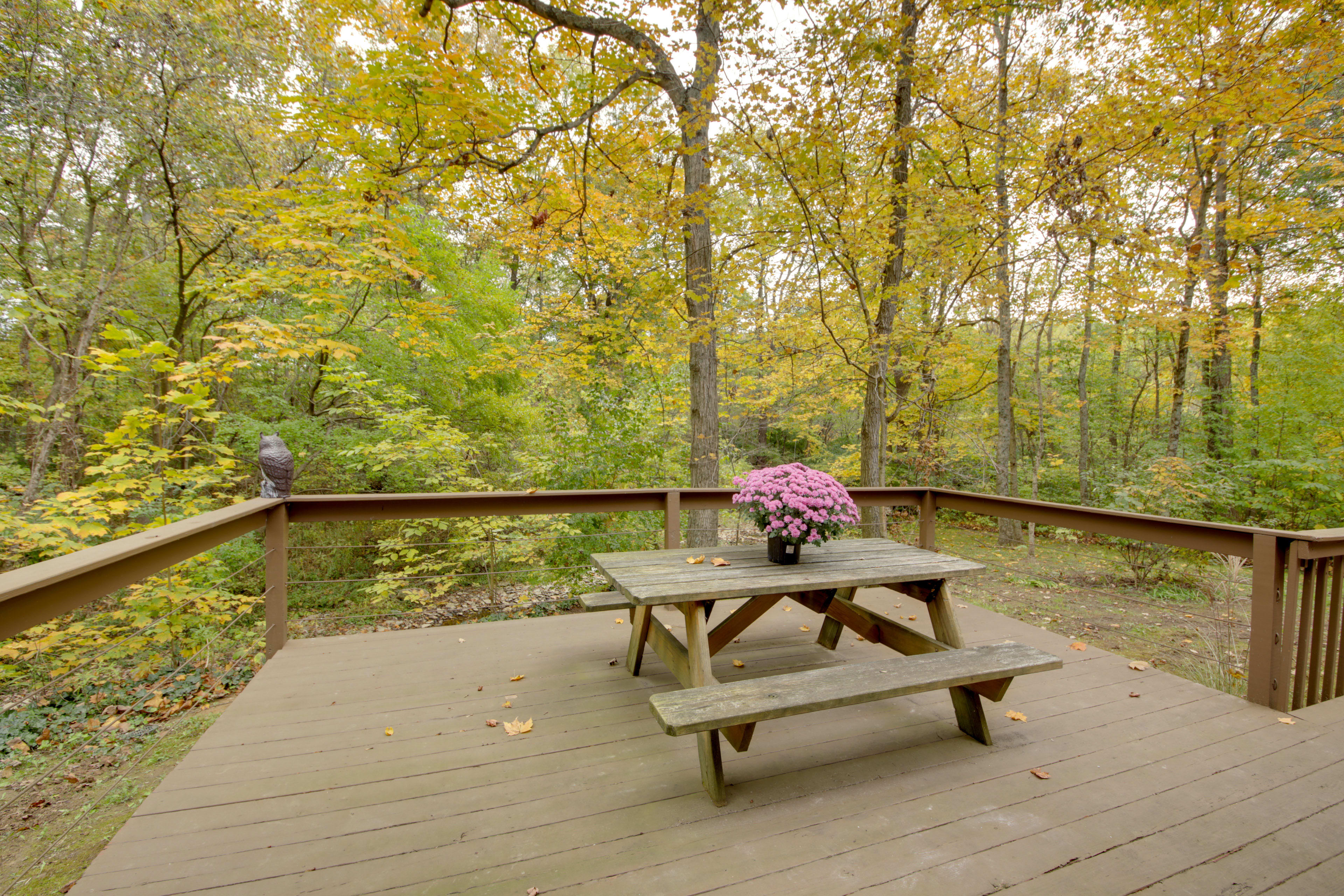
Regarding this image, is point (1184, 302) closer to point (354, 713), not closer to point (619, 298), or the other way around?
point (619, 298)

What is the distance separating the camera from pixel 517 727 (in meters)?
1.93

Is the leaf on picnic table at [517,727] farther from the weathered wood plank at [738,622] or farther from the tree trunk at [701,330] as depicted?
the tree trunk at [701,330]

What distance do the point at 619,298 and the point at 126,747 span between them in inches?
225

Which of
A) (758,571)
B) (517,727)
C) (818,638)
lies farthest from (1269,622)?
(517,727)

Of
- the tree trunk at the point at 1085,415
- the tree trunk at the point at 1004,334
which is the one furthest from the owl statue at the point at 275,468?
the tree trunk at the point at 1085,415

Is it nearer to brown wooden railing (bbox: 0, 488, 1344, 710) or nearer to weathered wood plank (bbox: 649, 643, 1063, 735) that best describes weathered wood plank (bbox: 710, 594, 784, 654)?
weathered wood plank (bbox: 649, 643, 1063, 735)

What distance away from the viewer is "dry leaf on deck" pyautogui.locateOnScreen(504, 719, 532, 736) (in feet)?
6.26

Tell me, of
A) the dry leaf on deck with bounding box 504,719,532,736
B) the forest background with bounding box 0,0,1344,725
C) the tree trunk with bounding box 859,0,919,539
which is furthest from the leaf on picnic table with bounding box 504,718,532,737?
the tree trunk with bounding box 859,0,919,539

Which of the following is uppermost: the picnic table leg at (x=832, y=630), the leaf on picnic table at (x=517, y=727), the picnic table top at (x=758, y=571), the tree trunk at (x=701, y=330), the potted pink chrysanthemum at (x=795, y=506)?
the tree trunk at (x=701, y=330)

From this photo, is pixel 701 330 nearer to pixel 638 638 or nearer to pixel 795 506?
pixel 795 506

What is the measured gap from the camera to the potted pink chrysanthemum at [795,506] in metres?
2.18

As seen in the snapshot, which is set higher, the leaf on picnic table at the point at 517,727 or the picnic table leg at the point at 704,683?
the picnic table leg at the point at 704,683

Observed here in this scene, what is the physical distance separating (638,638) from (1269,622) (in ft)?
8.48

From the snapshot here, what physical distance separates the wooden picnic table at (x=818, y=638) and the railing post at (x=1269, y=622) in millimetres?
868
